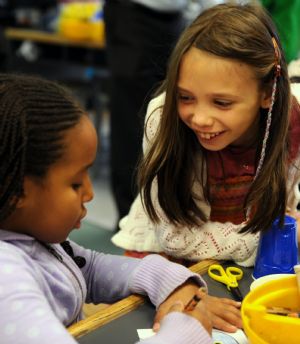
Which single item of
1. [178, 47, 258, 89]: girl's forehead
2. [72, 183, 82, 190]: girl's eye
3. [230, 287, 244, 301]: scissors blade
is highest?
[178, 47, 258, 89]: girl's forehead

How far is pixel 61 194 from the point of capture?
763 mm

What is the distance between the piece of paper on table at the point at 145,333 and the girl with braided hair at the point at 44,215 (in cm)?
3

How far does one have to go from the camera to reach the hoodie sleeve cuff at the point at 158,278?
3.03 ft

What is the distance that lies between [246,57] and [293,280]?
464mm

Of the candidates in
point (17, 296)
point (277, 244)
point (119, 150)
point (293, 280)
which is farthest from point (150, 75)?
point (17, 296)

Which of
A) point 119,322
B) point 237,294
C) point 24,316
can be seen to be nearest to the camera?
point 24,316

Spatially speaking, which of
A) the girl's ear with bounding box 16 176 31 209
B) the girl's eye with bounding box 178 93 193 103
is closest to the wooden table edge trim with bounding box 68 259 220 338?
the girl's ear with bounding box 16 176 31 209

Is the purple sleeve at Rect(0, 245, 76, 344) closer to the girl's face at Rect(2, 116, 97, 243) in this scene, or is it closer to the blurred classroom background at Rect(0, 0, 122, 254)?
the girl's face at Rect(2, 116, 97, 243)

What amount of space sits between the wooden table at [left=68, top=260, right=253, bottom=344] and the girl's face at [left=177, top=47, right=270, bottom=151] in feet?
1.13

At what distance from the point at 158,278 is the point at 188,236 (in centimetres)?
28

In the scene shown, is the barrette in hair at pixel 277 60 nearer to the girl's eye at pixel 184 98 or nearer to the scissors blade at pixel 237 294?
the girl's eye at pixel 184 98

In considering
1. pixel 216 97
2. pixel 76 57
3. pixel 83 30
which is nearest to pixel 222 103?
pixel 216 97

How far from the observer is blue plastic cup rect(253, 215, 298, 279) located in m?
1.05

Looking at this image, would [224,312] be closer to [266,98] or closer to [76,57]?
[266,98]
